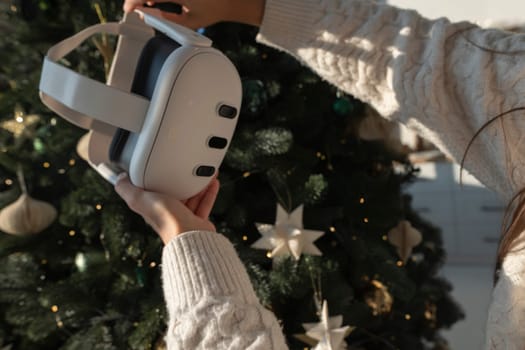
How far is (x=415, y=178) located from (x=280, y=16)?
0.47 m

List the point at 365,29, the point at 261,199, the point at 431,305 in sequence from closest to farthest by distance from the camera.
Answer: the point at 365,29 → the point at 261,199 → the point at 431,305

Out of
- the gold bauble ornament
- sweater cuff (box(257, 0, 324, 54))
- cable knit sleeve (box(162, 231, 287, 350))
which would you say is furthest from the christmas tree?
cable knit sleeve (box(162, 231, 287, 350))

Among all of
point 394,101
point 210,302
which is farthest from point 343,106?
point 210,302

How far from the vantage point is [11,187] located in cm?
77

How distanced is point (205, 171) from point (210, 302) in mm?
131

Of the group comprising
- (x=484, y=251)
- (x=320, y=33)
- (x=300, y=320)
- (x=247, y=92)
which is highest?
(x=320, y=33)

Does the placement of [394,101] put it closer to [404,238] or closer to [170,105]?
[170,105]

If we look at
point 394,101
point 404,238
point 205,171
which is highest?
point 394,101

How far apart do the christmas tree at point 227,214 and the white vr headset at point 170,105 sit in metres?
0.19

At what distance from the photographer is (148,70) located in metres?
0.47

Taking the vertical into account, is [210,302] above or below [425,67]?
below

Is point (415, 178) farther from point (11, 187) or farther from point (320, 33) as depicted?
point (11, 187)

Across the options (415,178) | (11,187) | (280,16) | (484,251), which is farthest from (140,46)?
(484,251)

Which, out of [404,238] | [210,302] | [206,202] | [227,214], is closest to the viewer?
[210,302]
